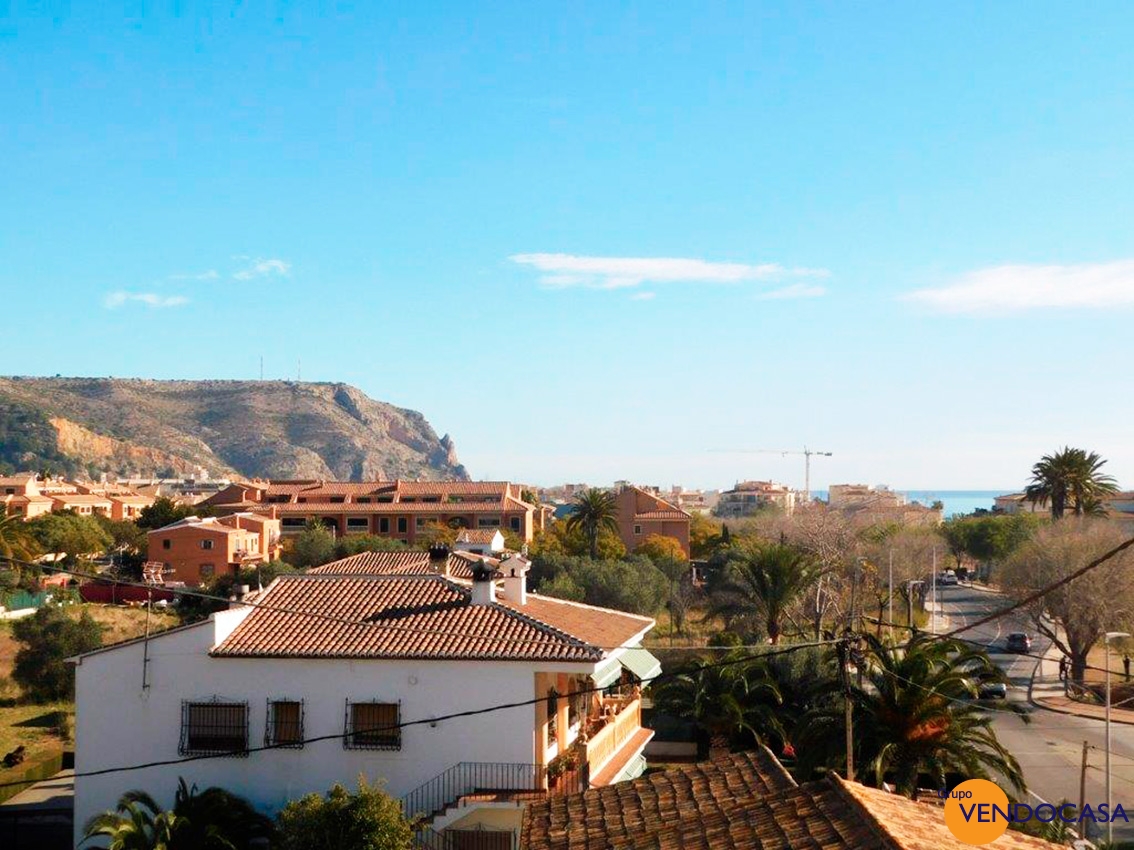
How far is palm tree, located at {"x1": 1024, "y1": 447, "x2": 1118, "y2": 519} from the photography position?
6481 cm

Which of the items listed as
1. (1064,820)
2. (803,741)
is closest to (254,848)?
(803,741)

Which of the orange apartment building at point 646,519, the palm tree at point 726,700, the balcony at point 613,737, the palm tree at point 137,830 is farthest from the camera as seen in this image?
the orange apartment building at point 646,519

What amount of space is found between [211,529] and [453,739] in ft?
198

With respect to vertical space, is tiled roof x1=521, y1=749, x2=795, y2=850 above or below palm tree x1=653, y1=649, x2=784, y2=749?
above

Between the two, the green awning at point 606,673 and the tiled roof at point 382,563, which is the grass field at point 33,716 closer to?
the tiled roof at point 382,563

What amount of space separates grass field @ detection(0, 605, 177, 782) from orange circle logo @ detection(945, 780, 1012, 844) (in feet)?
80.4

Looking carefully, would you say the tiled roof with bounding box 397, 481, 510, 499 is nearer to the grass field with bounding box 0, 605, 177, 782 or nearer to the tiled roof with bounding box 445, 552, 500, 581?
the grass field with bounding box 0, 605, 177, 782

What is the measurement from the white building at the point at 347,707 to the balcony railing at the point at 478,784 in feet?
0.08

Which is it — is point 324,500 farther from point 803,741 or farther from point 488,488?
point 803,741

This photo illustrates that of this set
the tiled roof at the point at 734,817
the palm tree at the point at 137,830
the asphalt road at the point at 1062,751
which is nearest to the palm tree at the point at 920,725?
the asphalt road at the point at 1062,751

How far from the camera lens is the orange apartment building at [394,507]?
3797 inches

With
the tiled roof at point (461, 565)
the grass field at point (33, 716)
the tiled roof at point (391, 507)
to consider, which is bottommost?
the grass field at point (33, 716)

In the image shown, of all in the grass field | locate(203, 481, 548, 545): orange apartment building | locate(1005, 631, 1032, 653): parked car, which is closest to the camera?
the grass field

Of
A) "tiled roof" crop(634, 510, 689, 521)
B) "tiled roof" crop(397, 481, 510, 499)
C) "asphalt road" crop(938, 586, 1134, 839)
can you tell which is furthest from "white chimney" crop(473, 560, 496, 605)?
"tiled roof" crop(397, 481, 510, 499)
